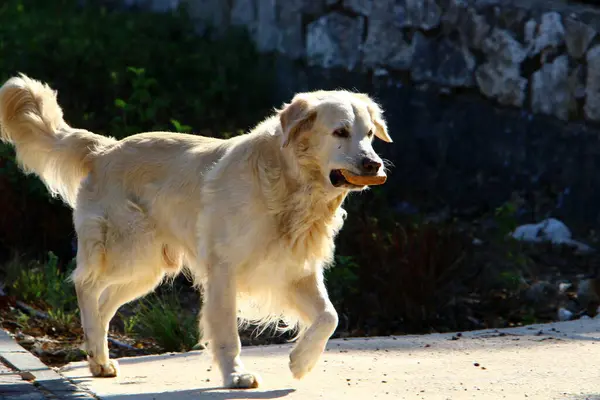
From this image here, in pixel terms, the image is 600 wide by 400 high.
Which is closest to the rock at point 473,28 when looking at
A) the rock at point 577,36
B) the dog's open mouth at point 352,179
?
the rock at point 577,36

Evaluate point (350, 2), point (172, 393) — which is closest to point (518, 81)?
point (350, 2)

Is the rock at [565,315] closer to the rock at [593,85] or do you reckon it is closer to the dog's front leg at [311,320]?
the rock at [593,85]

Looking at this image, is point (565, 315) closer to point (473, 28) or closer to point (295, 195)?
point (295, 195)

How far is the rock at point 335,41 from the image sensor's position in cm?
1027

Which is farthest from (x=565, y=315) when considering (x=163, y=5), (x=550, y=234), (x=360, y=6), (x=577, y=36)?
(x=163, y=5)

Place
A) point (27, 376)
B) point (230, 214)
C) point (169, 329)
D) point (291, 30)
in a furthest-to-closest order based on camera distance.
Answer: point (291, 30), point (169, 329), point (27, 376), point (230, 214)

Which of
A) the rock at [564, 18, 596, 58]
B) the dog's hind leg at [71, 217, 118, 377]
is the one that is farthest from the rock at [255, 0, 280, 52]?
the dog's hind leg at [71, 217, 118, 377]

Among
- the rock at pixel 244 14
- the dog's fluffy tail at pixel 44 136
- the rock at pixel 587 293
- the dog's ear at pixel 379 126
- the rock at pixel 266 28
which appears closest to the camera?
the dog's ear at pixel 379 126

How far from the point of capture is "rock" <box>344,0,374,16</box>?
10102mm

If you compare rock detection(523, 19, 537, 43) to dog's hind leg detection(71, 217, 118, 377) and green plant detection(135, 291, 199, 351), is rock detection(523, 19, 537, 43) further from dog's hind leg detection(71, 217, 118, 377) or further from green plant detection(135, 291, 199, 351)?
dog's hind leg detection(71, 217, 118, 377)

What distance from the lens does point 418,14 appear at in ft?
32.1

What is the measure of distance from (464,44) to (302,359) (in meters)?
4.75

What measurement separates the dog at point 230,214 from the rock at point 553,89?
11.1 feet

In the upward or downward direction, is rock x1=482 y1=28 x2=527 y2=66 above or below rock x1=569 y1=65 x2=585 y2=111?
above
